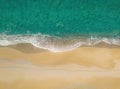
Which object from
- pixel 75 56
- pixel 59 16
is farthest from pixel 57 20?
pixel 75 56

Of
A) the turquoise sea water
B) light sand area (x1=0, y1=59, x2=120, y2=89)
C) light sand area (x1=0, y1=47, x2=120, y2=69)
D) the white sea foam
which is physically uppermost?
the turquoise sea water

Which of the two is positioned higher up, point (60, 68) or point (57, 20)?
point (57, 20)

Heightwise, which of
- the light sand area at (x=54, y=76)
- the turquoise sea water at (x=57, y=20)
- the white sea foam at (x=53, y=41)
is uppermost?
the turquoise sea water at (x=57, y=20)

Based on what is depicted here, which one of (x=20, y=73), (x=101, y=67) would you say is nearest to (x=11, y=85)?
(x=20, y=73)

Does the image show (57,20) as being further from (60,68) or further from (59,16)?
(60,68)

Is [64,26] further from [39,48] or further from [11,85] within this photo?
[11,85]

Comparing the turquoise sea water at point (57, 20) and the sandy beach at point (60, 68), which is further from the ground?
the turquoise sea water at point (57, 20)

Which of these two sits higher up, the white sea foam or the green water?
the green water
